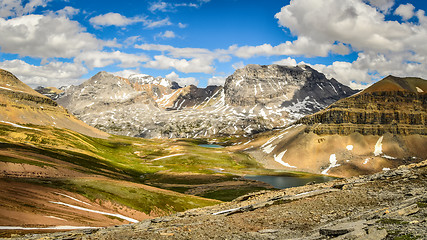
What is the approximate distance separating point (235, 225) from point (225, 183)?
95.4m

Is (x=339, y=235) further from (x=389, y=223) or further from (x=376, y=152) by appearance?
(x=376, y=152)

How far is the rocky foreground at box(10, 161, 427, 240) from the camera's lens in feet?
60.4

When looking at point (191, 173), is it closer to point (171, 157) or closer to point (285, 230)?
point (171, 157)

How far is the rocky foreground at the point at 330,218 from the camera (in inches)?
725

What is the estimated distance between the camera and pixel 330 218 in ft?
88.0

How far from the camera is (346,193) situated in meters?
35.6

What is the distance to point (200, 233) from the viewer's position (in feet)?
86.8

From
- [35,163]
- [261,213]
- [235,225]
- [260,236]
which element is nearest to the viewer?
[260,236]

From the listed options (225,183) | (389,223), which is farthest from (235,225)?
(225,183)

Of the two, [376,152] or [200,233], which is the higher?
[200,233]

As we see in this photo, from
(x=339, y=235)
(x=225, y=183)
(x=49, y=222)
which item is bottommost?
(x=225, y=183)

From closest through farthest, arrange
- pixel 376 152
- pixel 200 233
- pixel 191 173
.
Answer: pixel 200 233
pixel 191 173
pixel 376 152

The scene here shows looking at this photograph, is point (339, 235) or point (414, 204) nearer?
point (339, 235)

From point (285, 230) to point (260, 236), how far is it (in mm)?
2842
